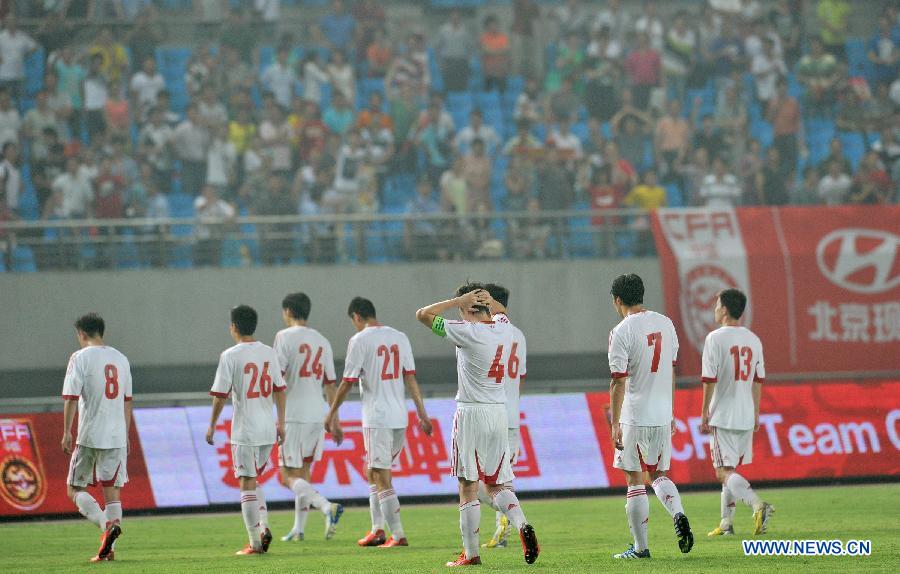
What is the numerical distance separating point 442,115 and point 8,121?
682 centimetres

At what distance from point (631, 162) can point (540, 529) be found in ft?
33.2

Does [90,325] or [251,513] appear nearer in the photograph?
[251,513]

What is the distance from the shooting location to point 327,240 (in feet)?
65.7

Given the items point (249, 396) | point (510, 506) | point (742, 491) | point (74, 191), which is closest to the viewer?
point (510, 506)

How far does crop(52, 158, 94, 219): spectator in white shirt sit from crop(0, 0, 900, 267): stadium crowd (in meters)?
0.02

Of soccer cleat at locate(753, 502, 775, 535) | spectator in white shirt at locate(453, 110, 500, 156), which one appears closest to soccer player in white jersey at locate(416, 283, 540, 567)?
soccer cleat at locate(753, 502, 775, 535)

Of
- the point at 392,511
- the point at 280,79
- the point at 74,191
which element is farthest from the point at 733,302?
the point at 280,79

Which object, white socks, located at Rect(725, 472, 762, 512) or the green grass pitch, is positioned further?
white socks, located at Rect(725, 472, 762, 512)

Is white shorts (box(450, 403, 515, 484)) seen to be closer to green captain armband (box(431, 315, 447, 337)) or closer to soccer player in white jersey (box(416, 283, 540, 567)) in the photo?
soccer player in white jersey (box(416, 283, 540, 567))

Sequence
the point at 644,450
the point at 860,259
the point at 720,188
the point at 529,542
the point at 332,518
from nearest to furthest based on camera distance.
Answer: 1. the point at 529,542
2. the point at 644,450
3. the point at 332,518
4. the point at 860,259
5. the point at 720,188

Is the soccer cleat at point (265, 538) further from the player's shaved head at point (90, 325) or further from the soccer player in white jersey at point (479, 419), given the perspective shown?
the soccer player in white jersey at point (479, 419)

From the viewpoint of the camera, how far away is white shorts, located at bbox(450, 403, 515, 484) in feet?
31.4

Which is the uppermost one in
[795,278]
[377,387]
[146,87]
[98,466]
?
[146,87]

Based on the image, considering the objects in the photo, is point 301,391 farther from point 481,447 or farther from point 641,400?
point 641,400
